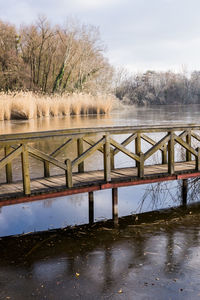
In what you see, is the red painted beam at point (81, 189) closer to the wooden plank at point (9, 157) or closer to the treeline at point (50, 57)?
the wooden plank at point (9, 157)

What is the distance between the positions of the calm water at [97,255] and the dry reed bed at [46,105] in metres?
16.9

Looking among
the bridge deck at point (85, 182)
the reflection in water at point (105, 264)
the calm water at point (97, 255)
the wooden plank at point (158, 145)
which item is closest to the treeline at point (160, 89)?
the bridge deck at point (85, 182)

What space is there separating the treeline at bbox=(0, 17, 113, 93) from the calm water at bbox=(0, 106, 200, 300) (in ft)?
96.5

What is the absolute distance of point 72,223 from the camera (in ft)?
19.9

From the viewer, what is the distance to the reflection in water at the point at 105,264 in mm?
3840

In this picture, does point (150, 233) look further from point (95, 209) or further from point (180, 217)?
point (95, 209)

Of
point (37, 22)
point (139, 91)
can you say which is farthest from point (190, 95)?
point (37, 22)

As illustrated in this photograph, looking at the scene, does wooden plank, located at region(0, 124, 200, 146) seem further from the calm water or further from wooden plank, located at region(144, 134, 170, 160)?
the calm water

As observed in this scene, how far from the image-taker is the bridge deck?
546 cm

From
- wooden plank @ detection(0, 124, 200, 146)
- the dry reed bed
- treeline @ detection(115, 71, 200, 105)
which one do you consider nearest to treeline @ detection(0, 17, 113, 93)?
the dry reed bed

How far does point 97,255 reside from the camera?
4746 mm

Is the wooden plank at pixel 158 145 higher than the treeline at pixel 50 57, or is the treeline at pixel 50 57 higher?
the treeline at pixel 50 57

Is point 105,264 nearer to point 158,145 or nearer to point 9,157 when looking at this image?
point 9,157

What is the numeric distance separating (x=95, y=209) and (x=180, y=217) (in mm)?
1549
